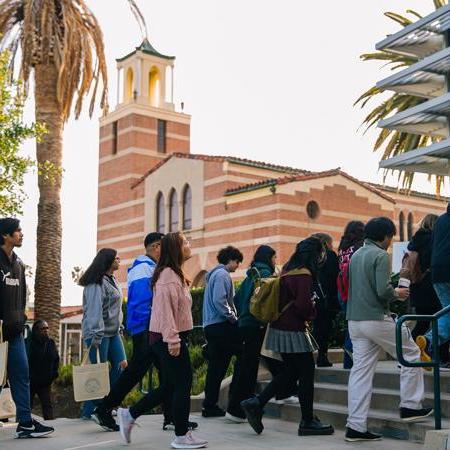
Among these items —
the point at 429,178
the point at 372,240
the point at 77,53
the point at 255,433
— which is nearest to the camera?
the point at 372,240

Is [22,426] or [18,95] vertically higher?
[18,95]

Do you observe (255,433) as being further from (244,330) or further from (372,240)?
(372,240)

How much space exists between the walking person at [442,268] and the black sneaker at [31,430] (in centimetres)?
365

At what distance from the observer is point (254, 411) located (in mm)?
7199

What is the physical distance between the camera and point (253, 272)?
7.75m

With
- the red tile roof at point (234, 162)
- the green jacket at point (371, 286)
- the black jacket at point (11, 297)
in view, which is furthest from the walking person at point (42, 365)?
the red tile roof at point (234, 162)

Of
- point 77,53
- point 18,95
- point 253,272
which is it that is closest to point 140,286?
point 253,272

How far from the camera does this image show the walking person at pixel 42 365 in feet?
35.3

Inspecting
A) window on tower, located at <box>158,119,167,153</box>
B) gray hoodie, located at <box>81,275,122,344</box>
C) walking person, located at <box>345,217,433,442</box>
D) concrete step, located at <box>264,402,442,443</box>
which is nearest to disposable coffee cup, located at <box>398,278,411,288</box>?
walking person, located at <box>345,217,433,442</box>

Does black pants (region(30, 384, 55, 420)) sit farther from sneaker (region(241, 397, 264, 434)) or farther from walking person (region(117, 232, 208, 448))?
sneaker (region(241, 397, 264, 434))

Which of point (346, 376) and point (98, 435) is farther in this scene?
point (346, 376)

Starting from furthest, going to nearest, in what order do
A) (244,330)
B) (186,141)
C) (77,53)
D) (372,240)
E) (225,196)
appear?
1. (186,141)
2. (225,196)
3. (77,53)
4. (244,330)
5. (372,240)

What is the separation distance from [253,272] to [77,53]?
1328 cm

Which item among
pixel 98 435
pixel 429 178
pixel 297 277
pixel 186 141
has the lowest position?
pixel 98 435
